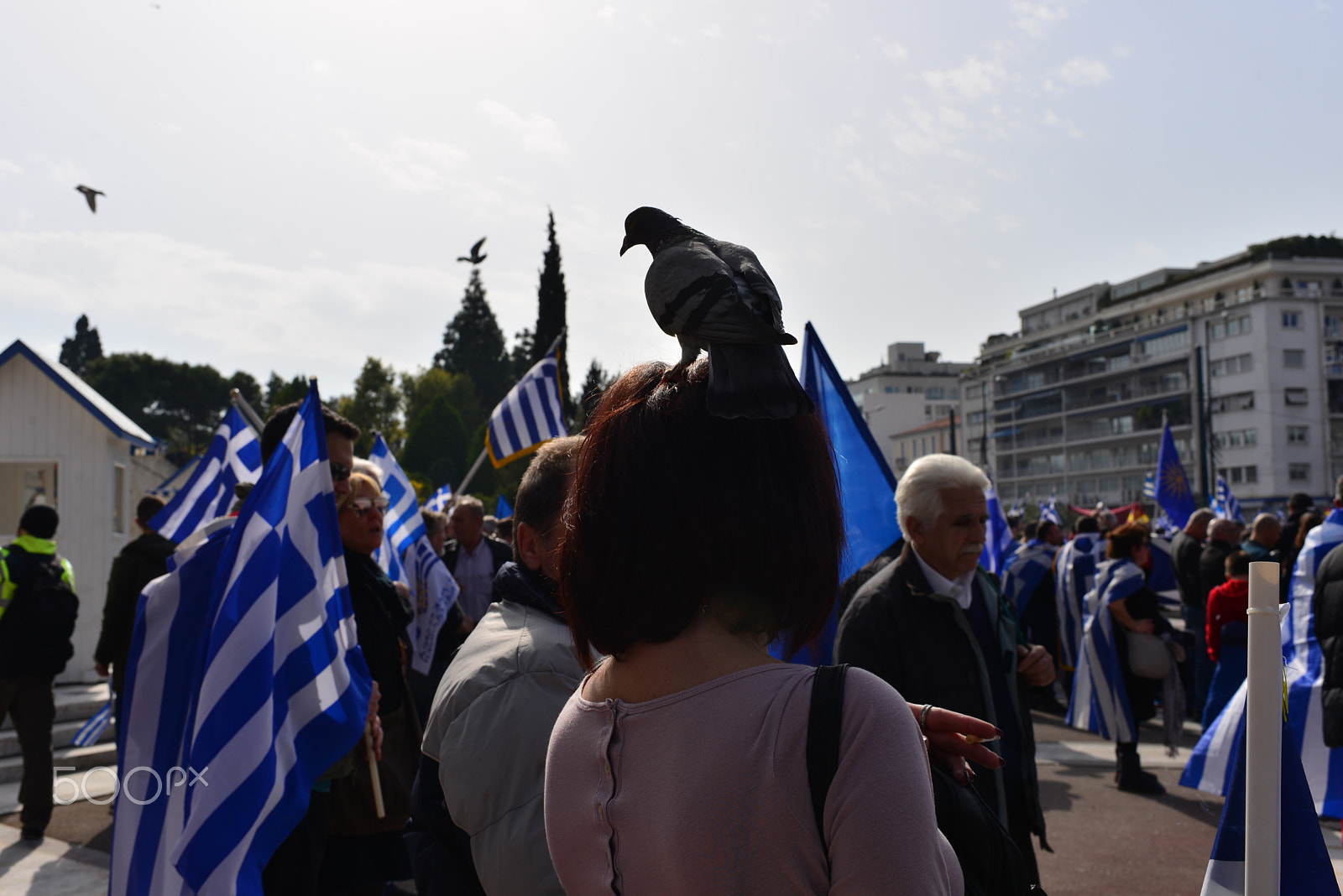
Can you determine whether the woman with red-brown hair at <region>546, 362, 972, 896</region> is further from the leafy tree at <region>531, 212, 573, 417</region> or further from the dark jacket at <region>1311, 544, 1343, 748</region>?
the leafy tree at <region>531, 212, 573, 417</region>

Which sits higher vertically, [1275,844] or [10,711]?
[1275,844]

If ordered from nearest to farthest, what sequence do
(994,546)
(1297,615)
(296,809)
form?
(296,809) < (1297,615) < (994,546)

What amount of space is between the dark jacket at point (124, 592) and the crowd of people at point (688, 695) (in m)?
2.87

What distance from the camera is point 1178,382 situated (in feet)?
253

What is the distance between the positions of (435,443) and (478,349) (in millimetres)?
29835

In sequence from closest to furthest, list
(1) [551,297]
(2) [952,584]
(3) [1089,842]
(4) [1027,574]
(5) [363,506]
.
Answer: (2) [952,584] < (5) [363,506] < (3) [1089,842] < (4) [1027,574] < (1) [551,297]

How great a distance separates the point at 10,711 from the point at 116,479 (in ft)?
18.7

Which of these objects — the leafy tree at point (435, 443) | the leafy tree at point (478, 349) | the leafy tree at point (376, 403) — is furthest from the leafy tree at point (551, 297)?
the leafy tree at point (478, 349)

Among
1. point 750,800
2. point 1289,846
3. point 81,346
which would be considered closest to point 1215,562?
point 1289,846

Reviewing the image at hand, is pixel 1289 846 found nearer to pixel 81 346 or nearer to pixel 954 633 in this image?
pixel 954 633

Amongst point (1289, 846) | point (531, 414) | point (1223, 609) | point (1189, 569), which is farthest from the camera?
point (1189, 569)

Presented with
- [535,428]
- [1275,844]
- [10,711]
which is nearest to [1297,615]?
[1275,844]

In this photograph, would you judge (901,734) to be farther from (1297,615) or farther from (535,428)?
(535,428)

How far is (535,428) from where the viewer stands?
9742 mm
